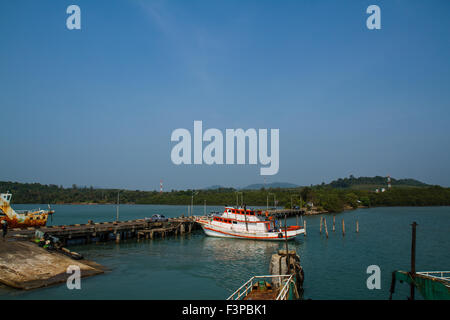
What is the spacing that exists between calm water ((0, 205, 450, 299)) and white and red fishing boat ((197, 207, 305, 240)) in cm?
150

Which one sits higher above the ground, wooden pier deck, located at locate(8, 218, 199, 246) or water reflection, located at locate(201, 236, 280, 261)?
wooden pier deck, located at locate(8, 218, 199, 246)

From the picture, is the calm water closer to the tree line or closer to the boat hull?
the boat hull

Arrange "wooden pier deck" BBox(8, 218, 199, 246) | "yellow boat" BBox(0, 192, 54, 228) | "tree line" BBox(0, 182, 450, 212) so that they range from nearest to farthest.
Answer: "wooden pier deck" BBox(8, 218, 199, 246) → "yellow boat" BBox(0, 192, 54, 228) → "tree line" BBox(0, 182, 450, 212)

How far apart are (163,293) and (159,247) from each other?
22.0 meters

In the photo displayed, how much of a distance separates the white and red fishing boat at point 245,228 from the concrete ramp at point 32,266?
90.3 ft

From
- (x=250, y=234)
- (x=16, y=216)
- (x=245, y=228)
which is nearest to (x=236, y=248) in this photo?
(x=250, y=234)

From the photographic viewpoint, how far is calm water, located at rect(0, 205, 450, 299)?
23672 mm

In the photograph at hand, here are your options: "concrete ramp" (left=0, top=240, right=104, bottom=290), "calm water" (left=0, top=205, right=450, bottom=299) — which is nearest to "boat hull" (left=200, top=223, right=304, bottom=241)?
"calm water" (left=0, top=205, right=450, bottom=299)

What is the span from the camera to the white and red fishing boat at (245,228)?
50.9m

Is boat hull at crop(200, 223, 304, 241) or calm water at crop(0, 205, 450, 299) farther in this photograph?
boat hull at crop(200, 223, 304, 241)

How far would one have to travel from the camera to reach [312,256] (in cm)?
3884

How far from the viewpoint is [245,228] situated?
53.0 meters

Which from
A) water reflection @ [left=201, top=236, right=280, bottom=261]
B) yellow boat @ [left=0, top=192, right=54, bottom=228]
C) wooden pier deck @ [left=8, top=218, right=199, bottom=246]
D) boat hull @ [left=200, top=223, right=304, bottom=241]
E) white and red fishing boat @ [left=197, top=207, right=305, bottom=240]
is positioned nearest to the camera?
water reflection @ [left=201, top=236, right=280, bottom=261]
